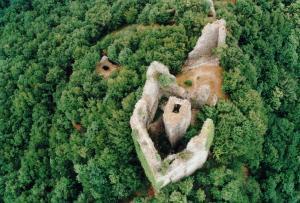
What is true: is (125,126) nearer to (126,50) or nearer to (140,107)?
(140,107)

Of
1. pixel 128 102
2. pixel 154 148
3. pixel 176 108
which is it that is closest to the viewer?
pixel 154 148

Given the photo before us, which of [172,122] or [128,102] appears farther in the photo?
[128,102]

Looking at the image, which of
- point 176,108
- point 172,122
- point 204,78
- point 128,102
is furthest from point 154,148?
point 204,78

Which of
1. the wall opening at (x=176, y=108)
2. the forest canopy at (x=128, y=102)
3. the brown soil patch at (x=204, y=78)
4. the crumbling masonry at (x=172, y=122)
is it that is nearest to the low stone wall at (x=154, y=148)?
the crumbling masonry at (x=172, y=122)

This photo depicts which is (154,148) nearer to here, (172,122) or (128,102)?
(172,122)

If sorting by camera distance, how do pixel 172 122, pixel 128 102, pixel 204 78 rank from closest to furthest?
pixel 172 122, pixel 128 102, pixel 204 78

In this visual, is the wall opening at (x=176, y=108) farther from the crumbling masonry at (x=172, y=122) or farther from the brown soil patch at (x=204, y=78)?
the brown soil patch at (x=204, y=78)
